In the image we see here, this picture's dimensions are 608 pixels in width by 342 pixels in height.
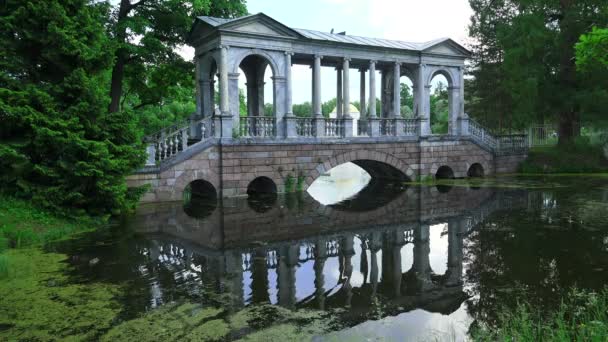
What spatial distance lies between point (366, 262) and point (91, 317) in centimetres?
438

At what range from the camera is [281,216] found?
1269 centimetres

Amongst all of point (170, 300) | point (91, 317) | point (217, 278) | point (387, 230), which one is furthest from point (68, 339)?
point (387, 230)

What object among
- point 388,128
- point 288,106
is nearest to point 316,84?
point 288,106

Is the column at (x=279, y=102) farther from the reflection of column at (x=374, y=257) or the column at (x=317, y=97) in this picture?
the reflection of column at (x=374, y=257)

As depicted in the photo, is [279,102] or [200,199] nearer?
[200,199]

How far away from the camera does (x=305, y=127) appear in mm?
17812

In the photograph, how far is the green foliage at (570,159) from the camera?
2347 centimetres

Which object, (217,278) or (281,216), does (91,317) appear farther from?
(281,216)

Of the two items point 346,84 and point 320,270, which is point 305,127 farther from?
point 320,270

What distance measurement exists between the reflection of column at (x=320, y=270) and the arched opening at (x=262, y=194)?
4488mm

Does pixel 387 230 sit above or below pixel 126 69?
below

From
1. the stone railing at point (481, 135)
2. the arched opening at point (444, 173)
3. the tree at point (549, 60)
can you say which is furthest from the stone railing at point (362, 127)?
the tree at point (549, 60)

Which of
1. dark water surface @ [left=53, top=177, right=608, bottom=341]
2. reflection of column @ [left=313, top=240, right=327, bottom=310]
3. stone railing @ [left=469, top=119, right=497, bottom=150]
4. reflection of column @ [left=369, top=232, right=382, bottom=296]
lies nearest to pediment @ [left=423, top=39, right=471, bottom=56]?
stone railing @ [left=469, top=119, right=497, bottom=150]

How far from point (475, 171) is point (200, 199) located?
13504 mm
